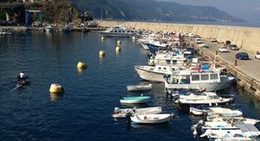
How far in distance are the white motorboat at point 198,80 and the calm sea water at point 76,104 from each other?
2.27m

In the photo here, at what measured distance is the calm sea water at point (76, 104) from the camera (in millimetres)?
49250

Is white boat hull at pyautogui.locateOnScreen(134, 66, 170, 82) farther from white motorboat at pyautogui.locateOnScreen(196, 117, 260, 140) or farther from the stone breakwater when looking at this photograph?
the stone breakwater

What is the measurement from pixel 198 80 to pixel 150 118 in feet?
66.5

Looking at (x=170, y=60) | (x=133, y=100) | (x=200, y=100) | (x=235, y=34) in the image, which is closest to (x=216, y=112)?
(x=200, y=100)

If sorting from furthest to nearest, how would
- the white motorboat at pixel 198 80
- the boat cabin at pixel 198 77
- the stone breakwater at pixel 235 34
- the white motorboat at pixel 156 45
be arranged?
the white motorboat at pixel 156 45 < the stone breakwater at pixel 235 34 < the boat cabin at pixel 198 77 < the white motorboat at pixel 198 80

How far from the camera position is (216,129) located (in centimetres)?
4812

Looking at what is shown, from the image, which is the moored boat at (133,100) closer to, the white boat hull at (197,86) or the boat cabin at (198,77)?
the white boat hull at (197,86)

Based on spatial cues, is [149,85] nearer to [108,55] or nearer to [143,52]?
[108,55]

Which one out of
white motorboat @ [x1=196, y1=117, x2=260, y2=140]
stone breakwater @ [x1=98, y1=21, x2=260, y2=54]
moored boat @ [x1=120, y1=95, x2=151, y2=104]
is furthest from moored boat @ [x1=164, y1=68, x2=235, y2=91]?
stone breakwater @ [x1=98, y1=21, x2=260, y2=54]

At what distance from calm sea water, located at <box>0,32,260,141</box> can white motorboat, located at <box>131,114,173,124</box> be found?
0.75 meters

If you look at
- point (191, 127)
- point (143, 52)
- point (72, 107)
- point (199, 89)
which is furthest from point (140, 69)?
point (143, 52)

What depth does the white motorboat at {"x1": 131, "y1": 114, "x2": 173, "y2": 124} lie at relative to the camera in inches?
2055

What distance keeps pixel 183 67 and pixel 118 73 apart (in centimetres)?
1659

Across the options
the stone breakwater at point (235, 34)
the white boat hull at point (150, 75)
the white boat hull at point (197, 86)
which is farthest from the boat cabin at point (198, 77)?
the stone breakwater at point (235, 34)
